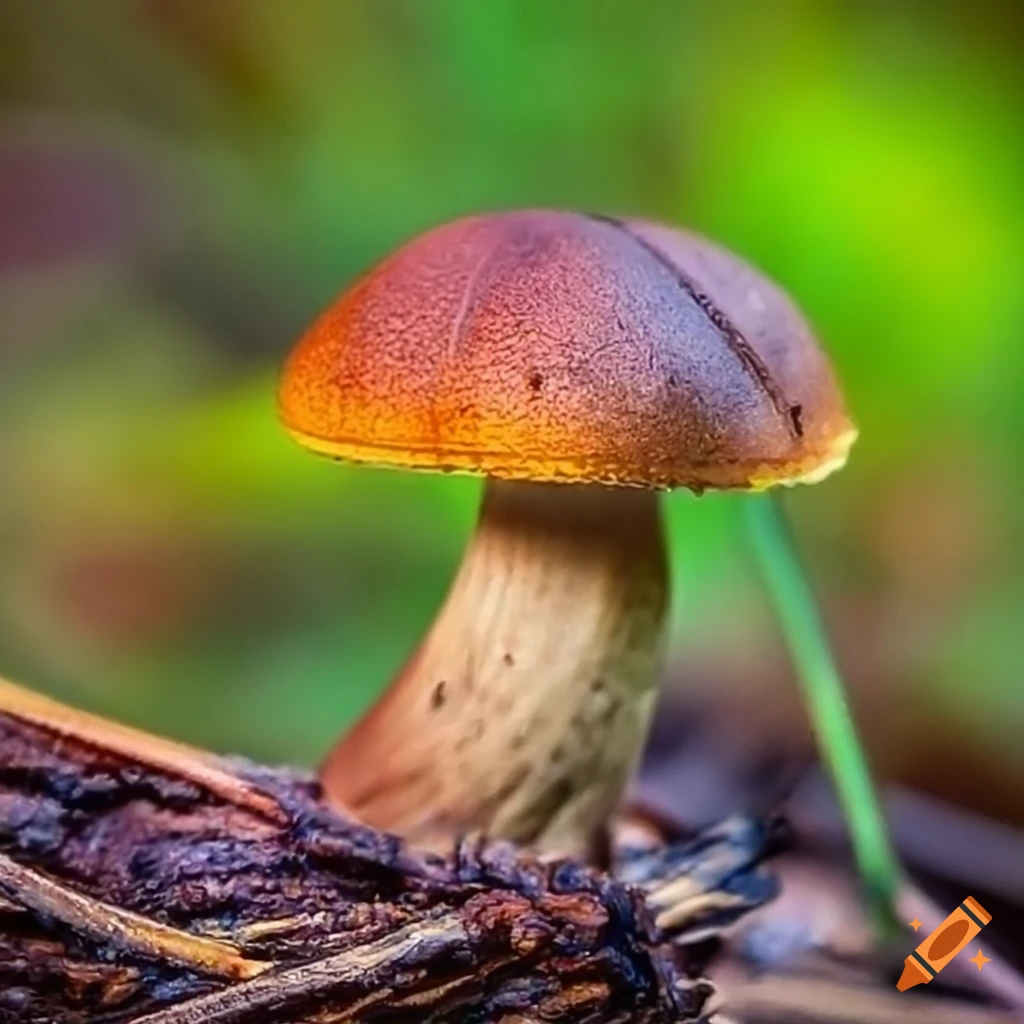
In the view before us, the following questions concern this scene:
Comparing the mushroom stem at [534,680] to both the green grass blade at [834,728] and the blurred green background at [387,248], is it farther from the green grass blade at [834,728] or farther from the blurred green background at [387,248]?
the blurred green background at [387,248]

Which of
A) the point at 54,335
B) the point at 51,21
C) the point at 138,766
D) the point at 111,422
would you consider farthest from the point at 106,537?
the point at 138,766

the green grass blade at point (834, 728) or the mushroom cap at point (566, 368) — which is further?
the green grass blade at point (834, 728)

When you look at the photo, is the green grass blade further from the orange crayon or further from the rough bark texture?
the rough bark texture

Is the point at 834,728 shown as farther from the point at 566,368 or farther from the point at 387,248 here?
the point at 387,248

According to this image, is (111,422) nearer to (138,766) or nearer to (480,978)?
A: (138,766)

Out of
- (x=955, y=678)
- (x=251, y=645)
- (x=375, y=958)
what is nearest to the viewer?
(x=375, y=958)

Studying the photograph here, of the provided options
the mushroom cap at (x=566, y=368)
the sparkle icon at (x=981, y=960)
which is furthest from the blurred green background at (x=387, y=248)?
the mushroom cap at (x=566, y=368)

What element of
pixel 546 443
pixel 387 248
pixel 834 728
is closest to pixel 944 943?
pixel 834 728
